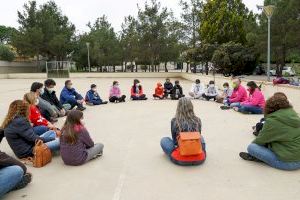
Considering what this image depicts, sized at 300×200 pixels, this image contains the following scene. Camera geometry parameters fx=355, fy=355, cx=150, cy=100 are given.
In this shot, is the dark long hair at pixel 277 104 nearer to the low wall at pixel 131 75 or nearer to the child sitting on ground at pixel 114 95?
the child sitting on ground at pixel 114 95

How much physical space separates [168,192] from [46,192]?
5.58 ft

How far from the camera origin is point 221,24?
114ft

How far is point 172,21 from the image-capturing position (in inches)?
1686

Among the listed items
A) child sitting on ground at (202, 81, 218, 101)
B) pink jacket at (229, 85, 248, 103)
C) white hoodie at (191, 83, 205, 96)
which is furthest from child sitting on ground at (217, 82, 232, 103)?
white hoodie at (191, 83, 205, 96)

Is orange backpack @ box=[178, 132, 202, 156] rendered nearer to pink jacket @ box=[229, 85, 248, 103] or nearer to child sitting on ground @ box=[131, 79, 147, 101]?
pink jacket @ box=[229, 85, 248, 103]

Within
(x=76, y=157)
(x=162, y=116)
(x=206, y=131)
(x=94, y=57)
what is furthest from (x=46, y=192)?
(x=94, y=57)

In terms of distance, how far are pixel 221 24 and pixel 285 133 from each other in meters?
30.6

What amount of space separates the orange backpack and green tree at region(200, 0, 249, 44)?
29.9 metres

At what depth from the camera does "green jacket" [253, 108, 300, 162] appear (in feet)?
18.0

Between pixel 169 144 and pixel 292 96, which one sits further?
pixel 292 96

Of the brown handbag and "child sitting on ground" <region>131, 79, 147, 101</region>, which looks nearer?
the brown handbag

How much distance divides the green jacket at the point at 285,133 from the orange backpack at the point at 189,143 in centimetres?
111

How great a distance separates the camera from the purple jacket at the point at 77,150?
19.4ft

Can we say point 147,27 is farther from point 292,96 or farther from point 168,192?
point 168,192
